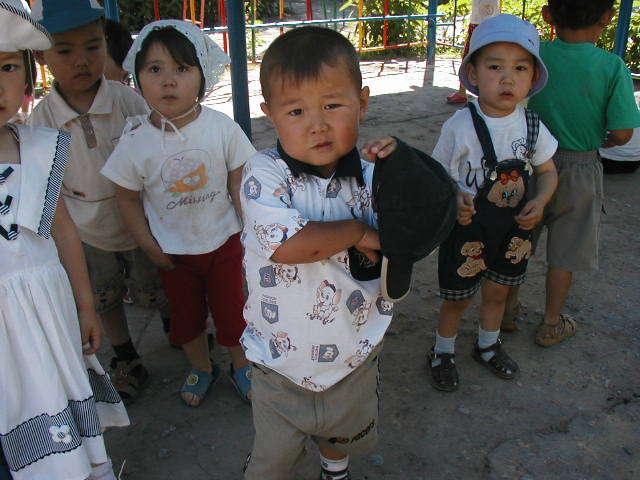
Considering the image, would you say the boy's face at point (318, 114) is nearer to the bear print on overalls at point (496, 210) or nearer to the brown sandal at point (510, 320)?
the bear print on overalls at point (496, 210)

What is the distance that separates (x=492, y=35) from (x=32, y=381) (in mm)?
1842

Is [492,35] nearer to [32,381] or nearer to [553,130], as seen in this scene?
[553,130]

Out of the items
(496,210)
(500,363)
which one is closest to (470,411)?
(500,363)

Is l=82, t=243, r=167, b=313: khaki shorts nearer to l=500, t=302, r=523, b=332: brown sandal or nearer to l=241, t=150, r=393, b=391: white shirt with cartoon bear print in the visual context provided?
l=241, t=150, r=393, b=391: white shirt with cartoon bear print

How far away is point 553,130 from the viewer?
2598mm

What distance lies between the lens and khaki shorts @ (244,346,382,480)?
1722 millimetres

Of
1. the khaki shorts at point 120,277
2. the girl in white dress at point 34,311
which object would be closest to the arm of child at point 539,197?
the khaki shorts at point 120,277

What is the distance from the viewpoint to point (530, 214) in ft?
7.53

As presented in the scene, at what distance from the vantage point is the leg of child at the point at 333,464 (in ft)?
6.39

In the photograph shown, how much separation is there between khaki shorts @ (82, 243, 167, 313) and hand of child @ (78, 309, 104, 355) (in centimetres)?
55

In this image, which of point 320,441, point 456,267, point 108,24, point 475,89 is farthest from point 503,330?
point 108,24

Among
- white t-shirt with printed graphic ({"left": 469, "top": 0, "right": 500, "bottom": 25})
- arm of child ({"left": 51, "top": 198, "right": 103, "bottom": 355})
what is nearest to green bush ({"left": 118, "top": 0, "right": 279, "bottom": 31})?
white t-shirt with printed graphic ({"left": 469, "top": 0, "right": 500, "bottom": 25})

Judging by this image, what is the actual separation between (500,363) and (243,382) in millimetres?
1088

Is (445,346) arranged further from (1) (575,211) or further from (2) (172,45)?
(2) (172,45)
